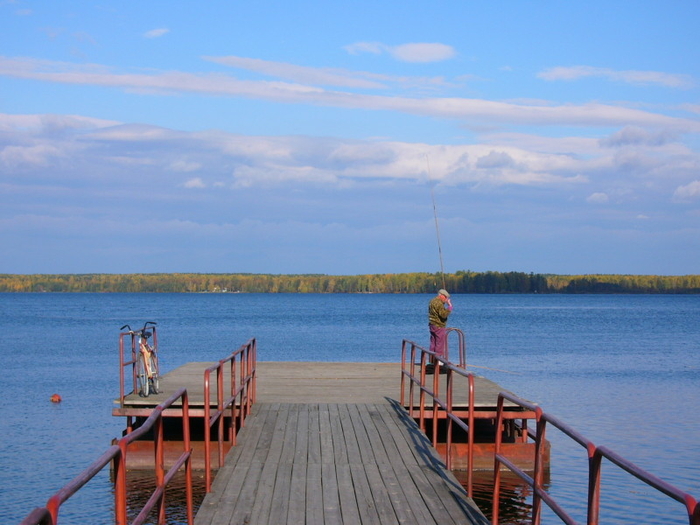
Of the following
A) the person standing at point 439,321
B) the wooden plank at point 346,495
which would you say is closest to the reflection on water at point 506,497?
the person standing at point 439,321

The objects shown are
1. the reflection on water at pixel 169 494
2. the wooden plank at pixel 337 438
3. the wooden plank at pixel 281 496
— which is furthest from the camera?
the reflection on water at pixel 169 494

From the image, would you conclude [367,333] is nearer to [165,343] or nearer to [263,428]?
[165,343]

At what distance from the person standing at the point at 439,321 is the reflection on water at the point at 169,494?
453 cm

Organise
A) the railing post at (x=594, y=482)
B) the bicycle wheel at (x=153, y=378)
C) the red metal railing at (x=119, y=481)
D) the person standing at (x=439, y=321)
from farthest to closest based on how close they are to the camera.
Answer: the person standing at (x=439, y=321) < the bicycle wheel at (x=153, y=378) < the railing post at (x=594, y=482) < the red metal railing at (x=119, y=481)

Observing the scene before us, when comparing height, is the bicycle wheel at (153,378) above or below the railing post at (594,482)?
below

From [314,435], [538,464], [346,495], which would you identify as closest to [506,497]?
[314,435]

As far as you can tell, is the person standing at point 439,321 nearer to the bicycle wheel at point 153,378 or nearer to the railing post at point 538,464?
the bicycle wheel at point 153,378

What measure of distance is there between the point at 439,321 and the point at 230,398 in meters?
5.70

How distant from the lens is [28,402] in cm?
2188

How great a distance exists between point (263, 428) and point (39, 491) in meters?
3.85

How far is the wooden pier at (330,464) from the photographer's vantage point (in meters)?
6.95

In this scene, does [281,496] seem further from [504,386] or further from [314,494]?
[504,386]

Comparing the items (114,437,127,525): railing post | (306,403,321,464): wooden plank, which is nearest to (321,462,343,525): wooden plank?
(306,403,321,464): wooden plank

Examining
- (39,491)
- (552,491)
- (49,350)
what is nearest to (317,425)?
(552,491)
